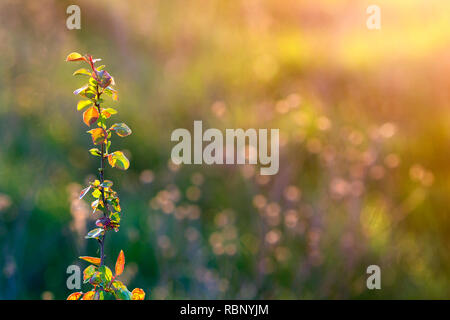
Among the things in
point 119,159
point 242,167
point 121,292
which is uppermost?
point 242,167

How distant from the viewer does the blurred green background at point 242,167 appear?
9.76 ft

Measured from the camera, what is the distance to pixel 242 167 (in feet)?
11.1

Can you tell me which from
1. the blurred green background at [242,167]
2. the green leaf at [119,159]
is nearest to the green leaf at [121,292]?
the green leaf at [119,159]

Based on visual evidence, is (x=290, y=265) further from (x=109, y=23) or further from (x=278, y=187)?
(x=109, y=23)

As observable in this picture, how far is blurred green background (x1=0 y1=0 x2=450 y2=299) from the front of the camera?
297 centimetres

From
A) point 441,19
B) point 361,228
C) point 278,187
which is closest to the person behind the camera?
point 361,228

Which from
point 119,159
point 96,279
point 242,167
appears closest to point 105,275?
point 96,279

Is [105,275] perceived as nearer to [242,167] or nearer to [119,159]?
[119,159]

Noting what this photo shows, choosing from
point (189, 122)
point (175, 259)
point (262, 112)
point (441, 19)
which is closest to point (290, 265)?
point (175, 259)

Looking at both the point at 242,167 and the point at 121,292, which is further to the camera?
the point at 242,167

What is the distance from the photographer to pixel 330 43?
441cm

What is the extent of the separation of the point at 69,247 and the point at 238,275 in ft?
3.43

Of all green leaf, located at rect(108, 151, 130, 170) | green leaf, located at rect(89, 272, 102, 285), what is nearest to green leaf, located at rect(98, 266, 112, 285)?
green leaf, located at rect(89, 272, 102, 285)

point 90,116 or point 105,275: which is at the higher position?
point 90,116
